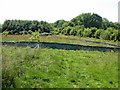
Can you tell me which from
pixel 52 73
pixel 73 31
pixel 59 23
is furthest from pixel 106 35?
pixel 59 23

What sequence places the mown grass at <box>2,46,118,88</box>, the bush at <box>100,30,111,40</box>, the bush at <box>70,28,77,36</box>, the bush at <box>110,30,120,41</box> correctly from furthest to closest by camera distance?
the bush at <box>70,28,77,36</box>, the bush at <box>100,30,111,40</box>, the bush at <box>110,30,120,41</box>, the mown grass at <box>2,46,118,88</box>

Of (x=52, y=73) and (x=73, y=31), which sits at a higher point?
(x=73, y=31)

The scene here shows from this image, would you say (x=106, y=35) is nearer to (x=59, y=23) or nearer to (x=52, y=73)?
(x=52, y=73)

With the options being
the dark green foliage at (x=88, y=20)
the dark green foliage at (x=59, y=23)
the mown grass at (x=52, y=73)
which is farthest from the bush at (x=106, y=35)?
the dark green foliage at (x=59, y=23)

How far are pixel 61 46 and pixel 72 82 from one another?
78.9ft

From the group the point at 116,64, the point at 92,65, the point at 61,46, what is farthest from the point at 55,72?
the point at 61,46

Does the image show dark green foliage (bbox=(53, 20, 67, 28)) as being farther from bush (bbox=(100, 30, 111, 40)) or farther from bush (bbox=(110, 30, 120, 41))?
bush (bbox=(110, 30, 120, 41))

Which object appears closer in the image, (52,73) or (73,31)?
(52,73)

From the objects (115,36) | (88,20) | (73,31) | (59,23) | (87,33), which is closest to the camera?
(115,36)

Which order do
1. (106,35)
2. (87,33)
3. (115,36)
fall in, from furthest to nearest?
(87,33) → (106,35) → (115,36)

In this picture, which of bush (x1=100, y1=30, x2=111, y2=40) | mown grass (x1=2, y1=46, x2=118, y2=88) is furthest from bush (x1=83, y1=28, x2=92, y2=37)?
mown grass (x1=2, y1=46, x2=118, y2=88)

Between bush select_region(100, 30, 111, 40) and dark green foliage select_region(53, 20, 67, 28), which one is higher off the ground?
dark green foliage select_region(53, 20, 67, 28)

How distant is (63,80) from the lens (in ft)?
55.9

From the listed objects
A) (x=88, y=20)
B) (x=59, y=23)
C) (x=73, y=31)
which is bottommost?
(x=73, y=31)
